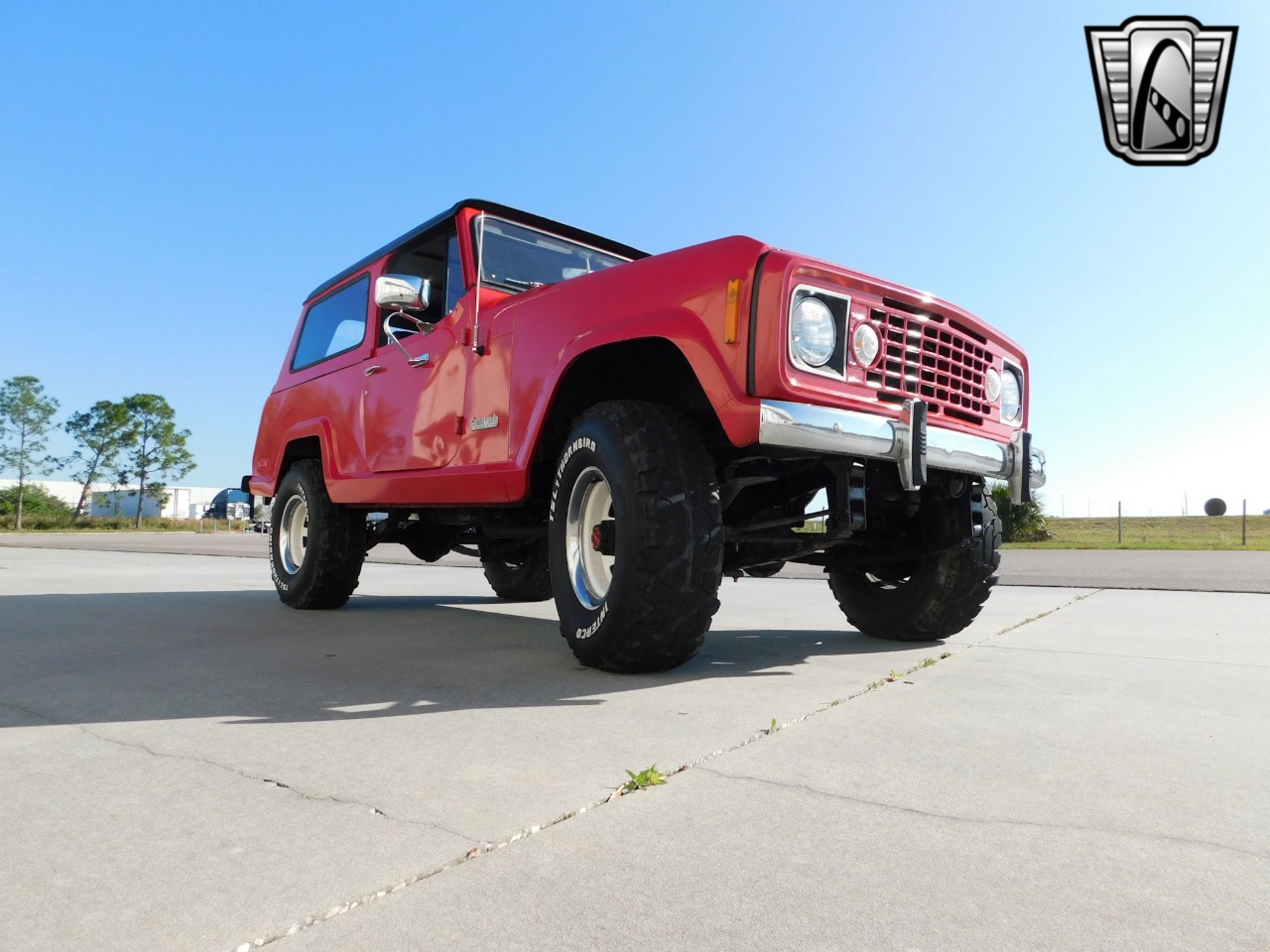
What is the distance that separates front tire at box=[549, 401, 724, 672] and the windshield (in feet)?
4.60

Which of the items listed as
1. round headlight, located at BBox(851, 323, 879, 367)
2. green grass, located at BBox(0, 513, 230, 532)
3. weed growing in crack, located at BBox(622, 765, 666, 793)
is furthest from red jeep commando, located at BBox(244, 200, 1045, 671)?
green grass, located at BBox(0, 513, 230, 532)

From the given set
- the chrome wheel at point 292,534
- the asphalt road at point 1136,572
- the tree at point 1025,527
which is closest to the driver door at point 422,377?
the chrome wheel at point 292,534

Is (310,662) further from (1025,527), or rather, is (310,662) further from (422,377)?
(1025,527)

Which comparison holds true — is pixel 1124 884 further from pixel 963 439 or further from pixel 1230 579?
pixel 1230 579

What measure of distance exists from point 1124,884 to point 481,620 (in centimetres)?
410

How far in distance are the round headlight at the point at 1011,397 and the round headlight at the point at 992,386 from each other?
0.37 ft

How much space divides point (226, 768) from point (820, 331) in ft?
7.38

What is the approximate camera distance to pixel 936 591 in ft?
13.4

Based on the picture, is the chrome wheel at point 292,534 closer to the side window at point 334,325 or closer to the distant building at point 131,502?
the side window at point 334,325

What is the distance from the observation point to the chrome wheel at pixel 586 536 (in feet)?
11.3

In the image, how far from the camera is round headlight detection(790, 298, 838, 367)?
2961mm

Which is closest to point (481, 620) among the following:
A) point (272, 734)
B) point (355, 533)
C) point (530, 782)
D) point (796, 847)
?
point (355, 533)

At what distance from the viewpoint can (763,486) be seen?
13.0 feet

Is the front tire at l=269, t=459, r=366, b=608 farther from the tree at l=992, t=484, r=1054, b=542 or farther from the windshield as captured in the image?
the tree at l=992, t=484, r=1054, b=542
